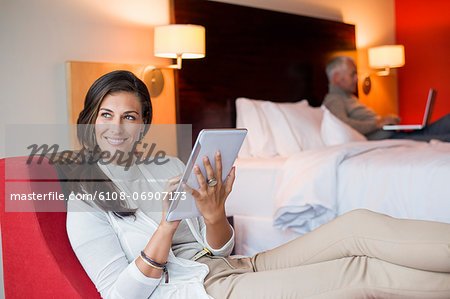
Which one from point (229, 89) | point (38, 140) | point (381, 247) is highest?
point (229, 89)

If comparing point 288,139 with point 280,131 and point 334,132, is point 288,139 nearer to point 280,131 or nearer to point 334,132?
point 280,131

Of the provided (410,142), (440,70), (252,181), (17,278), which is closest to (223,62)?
(252,181)

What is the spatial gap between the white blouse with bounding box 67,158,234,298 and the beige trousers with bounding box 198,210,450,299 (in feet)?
0.22

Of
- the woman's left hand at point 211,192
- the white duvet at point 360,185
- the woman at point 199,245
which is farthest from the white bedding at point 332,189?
the woman's left hand at point 211,192

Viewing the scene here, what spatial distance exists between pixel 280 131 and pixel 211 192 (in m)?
2.39

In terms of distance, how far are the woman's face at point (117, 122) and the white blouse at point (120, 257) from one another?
8.0 inches

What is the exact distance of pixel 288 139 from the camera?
373cm

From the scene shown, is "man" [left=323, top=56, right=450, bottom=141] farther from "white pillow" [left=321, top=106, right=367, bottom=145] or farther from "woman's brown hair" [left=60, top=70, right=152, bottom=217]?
"woman's brown hair" [left=60, top=70, right=152, bottom=217]

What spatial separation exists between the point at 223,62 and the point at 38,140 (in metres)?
1.51

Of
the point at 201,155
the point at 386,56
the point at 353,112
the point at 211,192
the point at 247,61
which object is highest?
the point at 386,56

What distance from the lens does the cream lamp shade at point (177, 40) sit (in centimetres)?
315

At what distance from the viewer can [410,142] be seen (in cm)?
355

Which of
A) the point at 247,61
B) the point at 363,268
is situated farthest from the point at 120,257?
the point at 247,61

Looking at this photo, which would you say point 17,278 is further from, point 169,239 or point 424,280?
point 424,280
